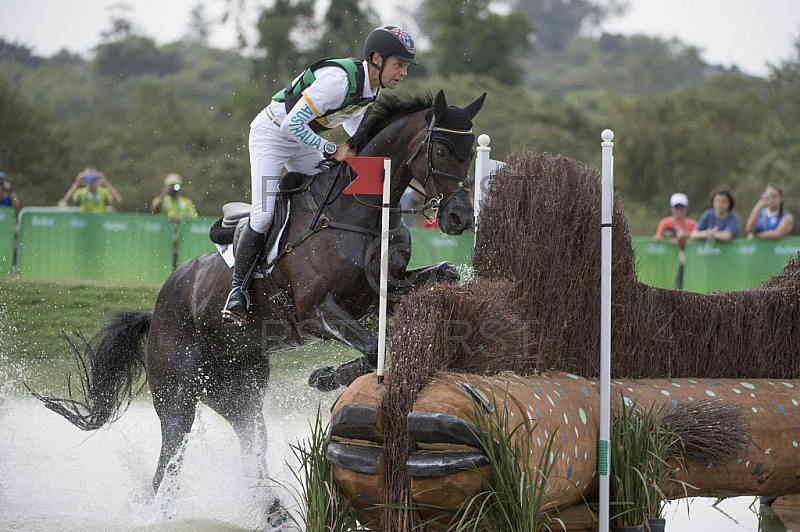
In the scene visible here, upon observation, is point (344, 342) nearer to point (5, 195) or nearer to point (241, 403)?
point (241, 403)

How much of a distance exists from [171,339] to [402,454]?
272 cm

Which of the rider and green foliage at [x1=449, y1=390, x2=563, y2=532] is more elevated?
the rider

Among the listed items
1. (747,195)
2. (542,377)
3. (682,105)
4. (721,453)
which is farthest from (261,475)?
(682,105)

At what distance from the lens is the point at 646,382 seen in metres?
4.28

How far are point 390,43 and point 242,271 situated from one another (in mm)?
1419

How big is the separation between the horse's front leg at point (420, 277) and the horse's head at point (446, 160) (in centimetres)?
43

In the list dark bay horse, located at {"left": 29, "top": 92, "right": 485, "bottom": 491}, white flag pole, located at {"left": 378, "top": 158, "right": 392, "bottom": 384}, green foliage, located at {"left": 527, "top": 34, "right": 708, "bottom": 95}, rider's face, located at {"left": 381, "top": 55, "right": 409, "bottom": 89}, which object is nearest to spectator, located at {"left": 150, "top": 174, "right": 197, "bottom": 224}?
dark bay horse, located at {"left": 29, "top": 92, "right": 485, "bottom": 491}

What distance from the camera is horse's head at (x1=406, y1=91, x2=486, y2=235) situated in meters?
4.17

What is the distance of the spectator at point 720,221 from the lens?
29.3 feet

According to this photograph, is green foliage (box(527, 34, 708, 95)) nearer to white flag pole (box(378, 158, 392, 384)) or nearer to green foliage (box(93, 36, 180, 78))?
green foliage (box(93, 36, 180, 78))

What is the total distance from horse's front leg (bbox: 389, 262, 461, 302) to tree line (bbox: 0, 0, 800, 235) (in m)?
21.0

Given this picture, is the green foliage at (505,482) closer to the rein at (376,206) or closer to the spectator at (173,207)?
the rein at (376,206)

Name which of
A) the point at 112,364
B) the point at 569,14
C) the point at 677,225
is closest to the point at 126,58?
the point at 677,225

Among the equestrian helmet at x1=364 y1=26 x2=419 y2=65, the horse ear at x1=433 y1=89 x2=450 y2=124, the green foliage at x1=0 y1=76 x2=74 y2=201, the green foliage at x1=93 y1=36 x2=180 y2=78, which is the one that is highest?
the green foliage at x1=93 y1=36 x2=180 y2=78
